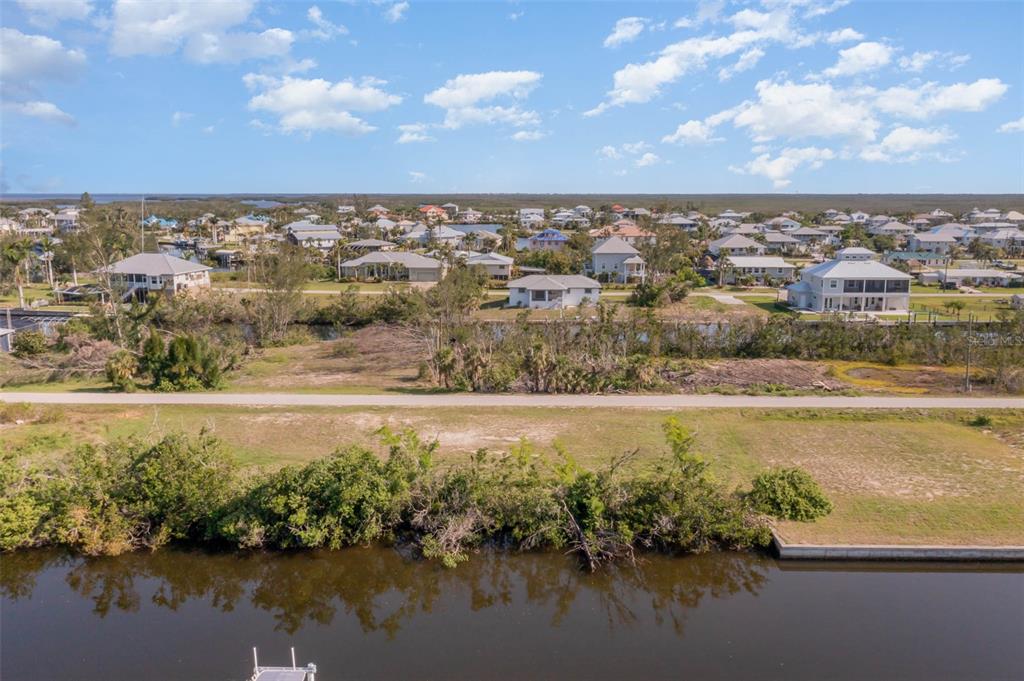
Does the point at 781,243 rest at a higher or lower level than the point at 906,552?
higher

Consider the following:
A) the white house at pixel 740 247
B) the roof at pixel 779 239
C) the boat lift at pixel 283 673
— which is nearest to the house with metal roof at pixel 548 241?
the white house at pixel 740 247

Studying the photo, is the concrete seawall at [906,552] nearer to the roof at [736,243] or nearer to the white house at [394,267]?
the white house at [394,267]

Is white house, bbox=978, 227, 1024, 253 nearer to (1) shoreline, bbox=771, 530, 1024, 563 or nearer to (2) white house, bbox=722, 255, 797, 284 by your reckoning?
(2) white house, bbox=722, 255, 797, 284

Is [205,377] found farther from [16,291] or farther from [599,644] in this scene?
[16,291]

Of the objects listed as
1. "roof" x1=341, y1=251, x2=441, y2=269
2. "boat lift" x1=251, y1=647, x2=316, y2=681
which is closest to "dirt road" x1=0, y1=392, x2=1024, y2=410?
"boat lift" x1=251, y1=647, x2=316, y2=681

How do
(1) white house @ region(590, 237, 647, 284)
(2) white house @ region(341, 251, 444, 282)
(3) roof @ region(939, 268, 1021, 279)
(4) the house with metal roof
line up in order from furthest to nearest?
(4) the house with metal roof, (1) white house @ region(590, 237, 647, 284), (2) white house @ region(341, 251, 444, 282), (3) roof @ region(939, 268, 1021, 279)

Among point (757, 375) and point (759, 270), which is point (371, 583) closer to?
point (757, 375)

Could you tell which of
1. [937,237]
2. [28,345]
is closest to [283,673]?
[28,345]
